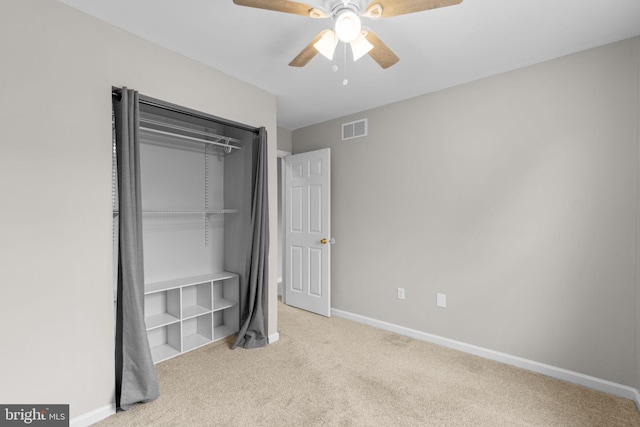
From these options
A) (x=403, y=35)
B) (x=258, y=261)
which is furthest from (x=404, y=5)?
(x=258, y=261)

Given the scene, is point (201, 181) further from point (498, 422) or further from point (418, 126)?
point (498, 422)

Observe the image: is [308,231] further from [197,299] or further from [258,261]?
[197,299]

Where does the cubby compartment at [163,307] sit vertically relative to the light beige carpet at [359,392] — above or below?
above

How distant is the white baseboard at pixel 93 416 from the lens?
1771 millimetres

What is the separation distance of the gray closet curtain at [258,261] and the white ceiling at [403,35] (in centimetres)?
77

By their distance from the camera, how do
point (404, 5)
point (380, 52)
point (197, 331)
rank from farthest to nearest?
point (197, 331), point (380, 52), point (404, 5)

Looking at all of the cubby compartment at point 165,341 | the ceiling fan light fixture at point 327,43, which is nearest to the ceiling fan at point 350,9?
the ceiling fan light fixture at point 327,43

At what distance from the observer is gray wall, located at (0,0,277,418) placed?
62.2 inches

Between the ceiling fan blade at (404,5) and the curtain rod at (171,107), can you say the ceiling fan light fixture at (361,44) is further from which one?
the curtain rod at (171,107)

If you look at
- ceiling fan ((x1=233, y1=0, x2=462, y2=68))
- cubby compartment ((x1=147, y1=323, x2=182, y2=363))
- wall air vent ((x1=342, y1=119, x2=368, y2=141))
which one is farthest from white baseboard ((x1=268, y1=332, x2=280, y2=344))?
ceiling fan ((x1=233, y1=0, x2=462, y2=68))

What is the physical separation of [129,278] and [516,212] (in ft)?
9.69

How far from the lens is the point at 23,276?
161cm

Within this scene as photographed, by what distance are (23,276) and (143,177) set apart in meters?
1.26

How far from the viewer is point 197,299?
3088mm
